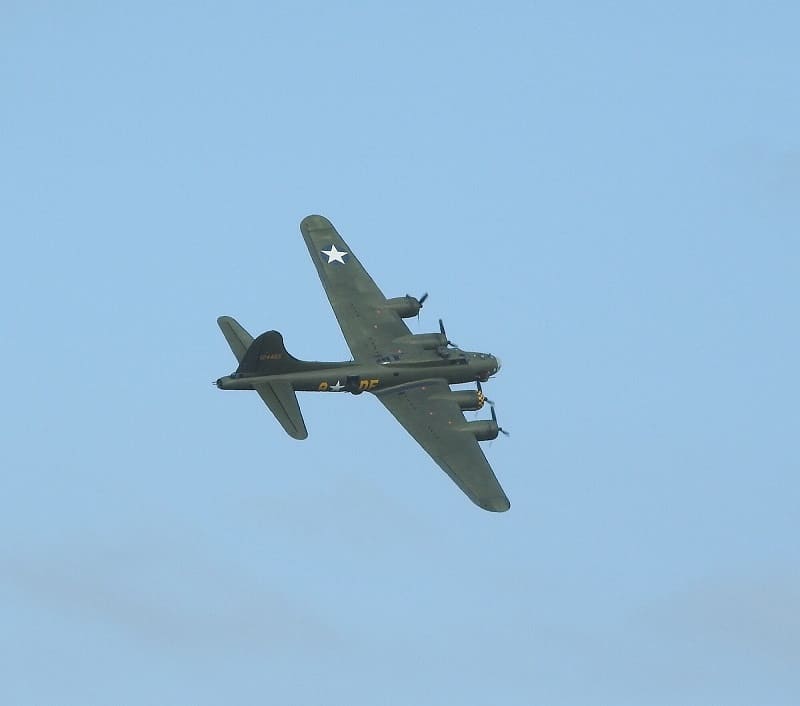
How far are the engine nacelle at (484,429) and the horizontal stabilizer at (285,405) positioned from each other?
905 centimetres

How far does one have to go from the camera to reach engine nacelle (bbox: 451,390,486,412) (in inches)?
4168

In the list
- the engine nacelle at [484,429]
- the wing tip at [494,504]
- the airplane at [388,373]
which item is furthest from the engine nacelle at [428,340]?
the wing tip at [494,504]

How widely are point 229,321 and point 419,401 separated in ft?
36.0

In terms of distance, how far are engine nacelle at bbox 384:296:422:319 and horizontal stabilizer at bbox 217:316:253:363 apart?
10687 millimetres

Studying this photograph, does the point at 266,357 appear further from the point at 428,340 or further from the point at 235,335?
the point at 428,340

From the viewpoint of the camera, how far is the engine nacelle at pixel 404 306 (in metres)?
A: 112

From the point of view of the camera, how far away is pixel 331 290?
370 feet

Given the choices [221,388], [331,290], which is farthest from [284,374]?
[331,290]

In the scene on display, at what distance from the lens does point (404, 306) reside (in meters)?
112

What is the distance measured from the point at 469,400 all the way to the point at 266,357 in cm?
1144

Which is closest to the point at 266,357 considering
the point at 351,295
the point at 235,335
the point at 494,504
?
the point at 235,335

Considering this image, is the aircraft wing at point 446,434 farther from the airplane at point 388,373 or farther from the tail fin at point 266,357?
the tail fin at point 266,357

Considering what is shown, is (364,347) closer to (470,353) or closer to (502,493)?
(470,353)

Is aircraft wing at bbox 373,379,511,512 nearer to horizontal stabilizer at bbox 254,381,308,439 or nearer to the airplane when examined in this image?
the airplane
